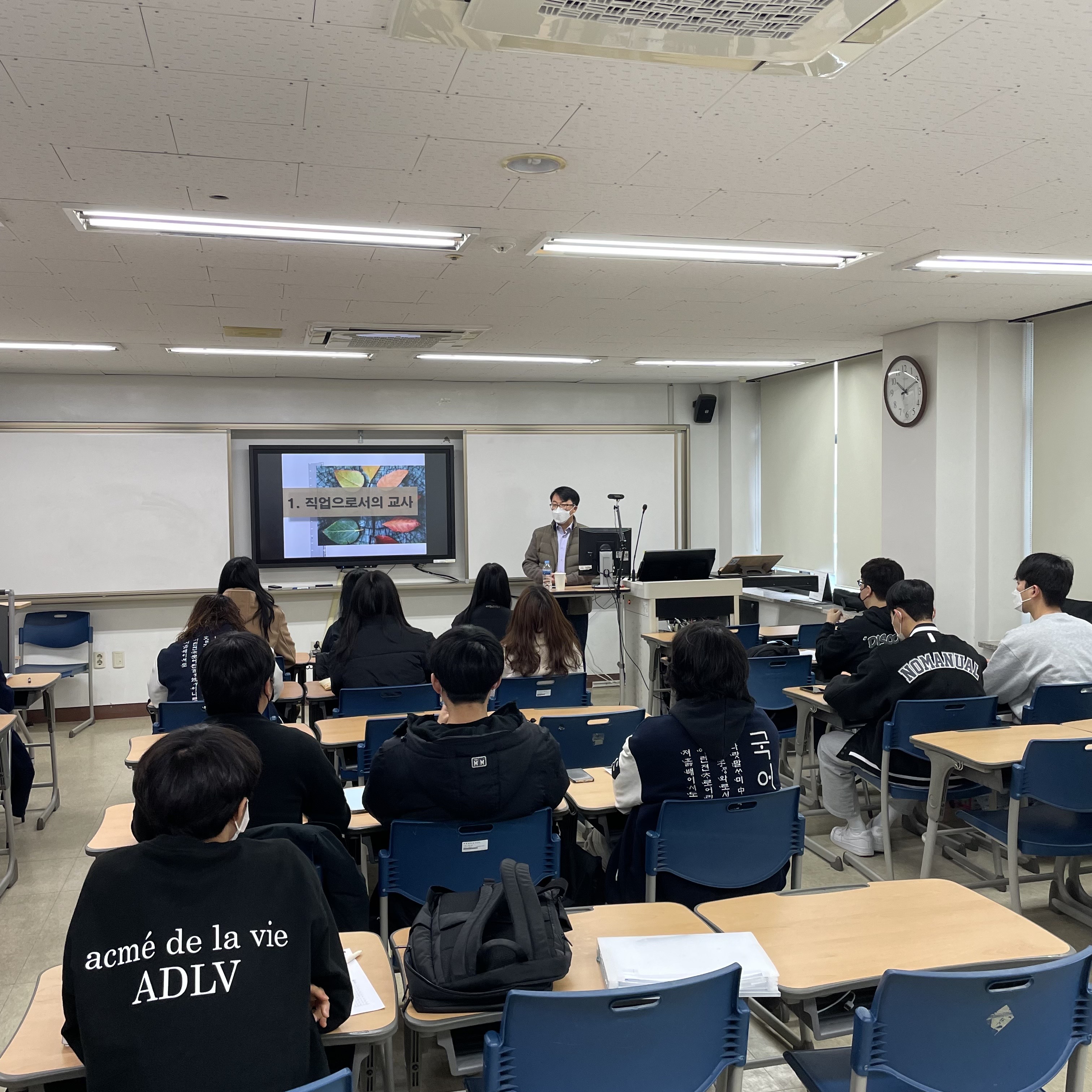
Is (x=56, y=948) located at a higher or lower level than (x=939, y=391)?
lower

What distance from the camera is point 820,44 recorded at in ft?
6.60

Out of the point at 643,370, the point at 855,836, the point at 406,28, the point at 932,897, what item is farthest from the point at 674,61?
the point at 643,370

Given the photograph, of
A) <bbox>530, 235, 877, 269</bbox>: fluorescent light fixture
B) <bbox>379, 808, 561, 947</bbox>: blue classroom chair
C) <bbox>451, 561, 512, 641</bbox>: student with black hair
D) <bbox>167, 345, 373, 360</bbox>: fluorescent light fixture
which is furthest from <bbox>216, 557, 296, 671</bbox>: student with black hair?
<bbox>379, 808, 561, 947</bbox>: blue classroom chair

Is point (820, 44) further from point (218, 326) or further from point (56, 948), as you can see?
point (218, 326)

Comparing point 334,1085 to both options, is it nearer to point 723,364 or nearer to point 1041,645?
point 1041,645

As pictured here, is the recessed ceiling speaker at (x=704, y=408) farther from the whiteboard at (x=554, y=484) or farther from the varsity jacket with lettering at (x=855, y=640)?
the varsity jacket with lettering at (x=855, y=640)

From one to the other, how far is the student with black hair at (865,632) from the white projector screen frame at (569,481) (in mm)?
3816

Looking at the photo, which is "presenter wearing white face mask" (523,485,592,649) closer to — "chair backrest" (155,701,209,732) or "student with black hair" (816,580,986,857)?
"student with black hair" (816,580,986,857)

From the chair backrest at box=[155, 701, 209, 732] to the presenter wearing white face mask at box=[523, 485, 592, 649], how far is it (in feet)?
11.4

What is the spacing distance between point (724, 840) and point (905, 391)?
440 cm

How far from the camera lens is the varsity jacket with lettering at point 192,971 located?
53.7 inches

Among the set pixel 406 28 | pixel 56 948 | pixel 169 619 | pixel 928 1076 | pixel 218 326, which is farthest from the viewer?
pixel 169 619

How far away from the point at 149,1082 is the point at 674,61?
2.19m

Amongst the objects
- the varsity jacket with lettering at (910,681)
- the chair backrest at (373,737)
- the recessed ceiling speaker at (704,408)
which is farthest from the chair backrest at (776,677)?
the recessed ceiling speaker at (704,408)
